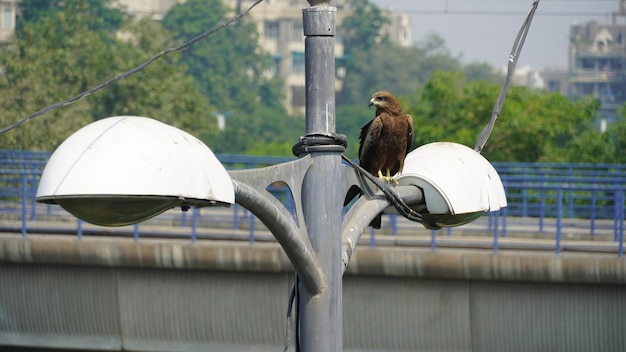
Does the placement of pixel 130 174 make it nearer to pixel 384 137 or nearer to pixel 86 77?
pixel 384 137

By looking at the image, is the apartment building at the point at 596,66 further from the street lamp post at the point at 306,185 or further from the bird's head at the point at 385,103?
the street lamp post at the point at 306,185

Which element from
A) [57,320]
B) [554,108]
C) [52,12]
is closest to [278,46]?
[52,12]

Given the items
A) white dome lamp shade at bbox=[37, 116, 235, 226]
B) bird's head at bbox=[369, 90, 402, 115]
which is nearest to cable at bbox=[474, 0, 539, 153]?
bird's head at bbox=[369, 90, 402, 115]

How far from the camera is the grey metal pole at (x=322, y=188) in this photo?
4117 millimetres

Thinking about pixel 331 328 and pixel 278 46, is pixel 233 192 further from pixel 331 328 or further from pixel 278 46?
pixel 278 46

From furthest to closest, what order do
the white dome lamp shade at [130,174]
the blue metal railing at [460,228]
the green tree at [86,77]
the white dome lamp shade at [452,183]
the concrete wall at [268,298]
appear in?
the green tree at [86,77]
the blue metal railing at [460,228]
the concrete wall at [268,298]
the white dome lamp shade at [452,183]
the white dome lamp shade at [130,174]

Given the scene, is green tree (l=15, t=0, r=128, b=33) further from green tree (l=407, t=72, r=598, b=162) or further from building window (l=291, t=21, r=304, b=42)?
green tree (l=407, t=72, r=598, b=162)

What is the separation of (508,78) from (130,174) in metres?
2.43

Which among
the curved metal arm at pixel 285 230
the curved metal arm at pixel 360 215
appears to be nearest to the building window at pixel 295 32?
the curved metal arm at pixel 360 215

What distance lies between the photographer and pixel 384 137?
23.1ft

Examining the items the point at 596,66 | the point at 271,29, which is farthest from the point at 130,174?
the point at 271,29

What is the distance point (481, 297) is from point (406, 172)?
916cm

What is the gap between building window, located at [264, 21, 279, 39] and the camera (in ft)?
455

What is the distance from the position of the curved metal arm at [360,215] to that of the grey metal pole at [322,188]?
0.14m
